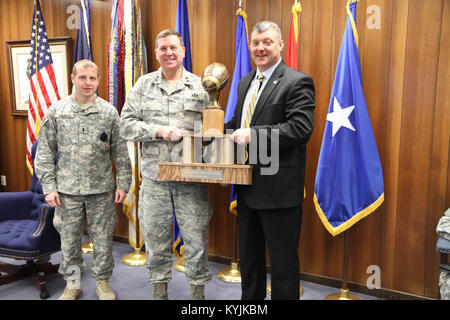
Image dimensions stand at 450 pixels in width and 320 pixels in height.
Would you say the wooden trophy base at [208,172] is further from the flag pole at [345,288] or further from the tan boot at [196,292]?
the flag pole at [345,288]

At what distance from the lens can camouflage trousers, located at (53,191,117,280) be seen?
2.12 meters

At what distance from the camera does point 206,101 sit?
1949 millimetres

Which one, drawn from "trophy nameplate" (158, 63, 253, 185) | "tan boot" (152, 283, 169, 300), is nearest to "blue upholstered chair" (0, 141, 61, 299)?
"tan boot" (152, 283, 169, 300)

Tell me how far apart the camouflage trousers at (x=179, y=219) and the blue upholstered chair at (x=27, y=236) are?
0.87 m

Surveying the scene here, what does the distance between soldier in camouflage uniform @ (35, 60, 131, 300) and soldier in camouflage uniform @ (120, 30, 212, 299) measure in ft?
1.04

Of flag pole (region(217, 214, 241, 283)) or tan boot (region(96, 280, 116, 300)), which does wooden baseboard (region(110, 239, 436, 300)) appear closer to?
flag pole (region(217, 214, 241, 283))

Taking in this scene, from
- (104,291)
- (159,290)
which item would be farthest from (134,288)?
(159,290)

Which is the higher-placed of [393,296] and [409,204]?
[409,204]

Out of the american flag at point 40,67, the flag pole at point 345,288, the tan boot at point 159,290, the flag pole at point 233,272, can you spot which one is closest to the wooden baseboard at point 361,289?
the flag pole at point 345,288

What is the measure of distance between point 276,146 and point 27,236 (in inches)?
73.2

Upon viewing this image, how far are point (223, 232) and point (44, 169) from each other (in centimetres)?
151

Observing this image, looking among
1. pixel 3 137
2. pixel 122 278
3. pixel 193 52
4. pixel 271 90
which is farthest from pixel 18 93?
pixel 271 90

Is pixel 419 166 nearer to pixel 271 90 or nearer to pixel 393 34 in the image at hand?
pixel 393 34

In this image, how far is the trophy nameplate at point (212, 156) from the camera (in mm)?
1545
